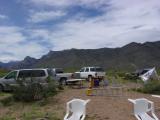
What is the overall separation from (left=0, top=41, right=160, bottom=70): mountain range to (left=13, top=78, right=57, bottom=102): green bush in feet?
398

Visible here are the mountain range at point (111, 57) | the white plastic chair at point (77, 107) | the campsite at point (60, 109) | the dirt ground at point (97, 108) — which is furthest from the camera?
the mountain range at point (111, 57)

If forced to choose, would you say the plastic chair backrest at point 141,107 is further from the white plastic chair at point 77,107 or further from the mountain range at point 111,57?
the mountain range at point 111,57

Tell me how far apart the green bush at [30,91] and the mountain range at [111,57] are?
121204mm

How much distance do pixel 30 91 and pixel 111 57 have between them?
13632 cm

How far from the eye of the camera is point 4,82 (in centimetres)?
2831

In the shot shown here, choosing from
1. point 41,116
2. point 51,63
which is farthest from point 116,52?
point 41,116

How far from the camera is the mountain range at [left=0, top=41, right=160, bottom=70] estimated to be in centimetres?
14925

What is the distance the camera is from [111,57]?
158m

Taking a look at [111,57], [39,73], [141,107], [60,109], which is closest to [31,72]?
[39,73]

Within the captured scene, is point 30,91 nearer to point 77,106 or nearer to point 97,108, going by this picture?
point 97,108

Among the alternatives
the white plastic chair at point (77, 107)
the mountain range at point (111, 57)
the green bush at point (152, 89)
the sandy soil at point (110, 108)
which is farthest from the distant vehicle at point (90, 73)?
the mountain range at point (111, 57)

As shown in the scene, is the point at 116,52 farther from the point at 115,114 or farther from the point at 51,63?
the point at 115,114

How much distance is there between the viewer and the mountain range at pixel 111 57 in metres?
149

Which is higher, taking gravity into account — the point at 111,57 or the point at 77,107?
the point at 111,57
